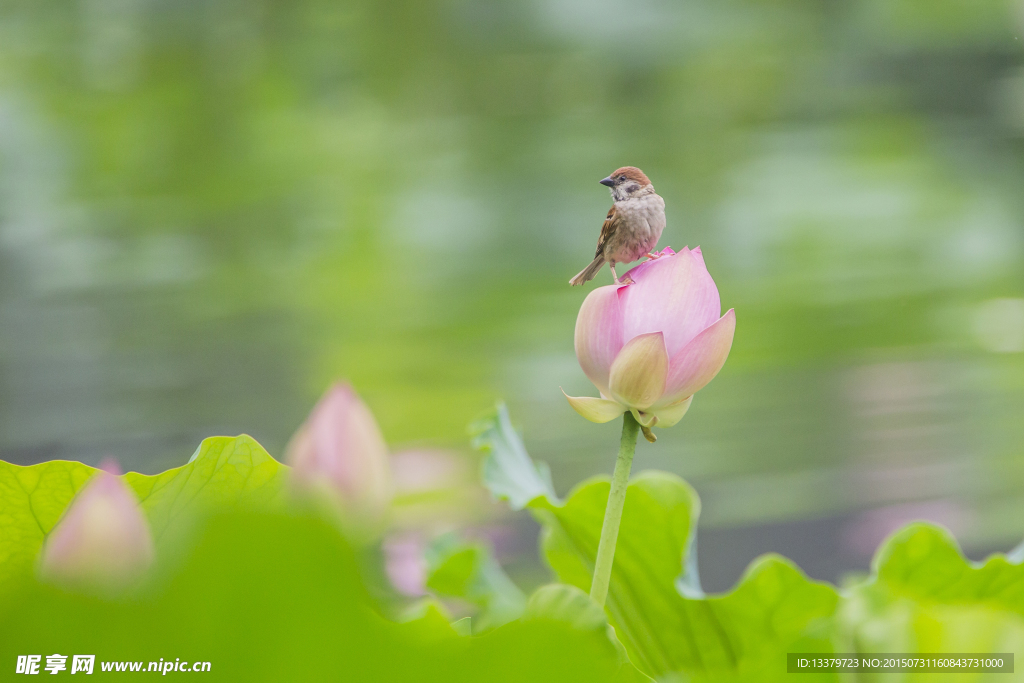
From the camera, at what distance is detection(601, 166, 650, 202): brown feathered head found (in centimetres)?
22

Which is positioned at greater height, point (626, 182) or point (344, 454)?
point (626, 182)

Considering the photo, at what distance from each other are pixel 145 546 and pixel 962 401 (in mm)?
1509

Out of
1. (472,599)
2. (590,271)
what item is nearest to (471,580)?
(472,599)

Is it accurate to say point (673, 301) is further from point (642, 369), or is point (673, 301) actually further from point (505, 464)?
point (505, 464)

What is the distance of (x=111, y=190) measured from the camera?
109cm

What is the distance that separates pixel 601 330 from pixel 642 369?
1cm

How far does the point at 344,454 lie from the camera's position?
0.13m

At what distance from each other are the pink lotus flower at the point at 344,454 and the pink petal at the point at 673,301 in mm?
57

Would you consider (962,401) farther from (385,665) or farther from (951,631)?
(385,665)

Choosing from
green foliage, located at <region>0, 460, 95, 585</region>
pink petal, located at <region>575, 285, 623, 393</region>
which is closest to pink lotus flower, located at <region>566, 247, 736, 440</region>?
pink petal, located at <region>575, 285, 623, 393</region>

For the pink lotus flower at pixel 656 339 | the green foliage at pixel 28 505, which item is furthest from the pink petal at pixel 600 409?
the green foliage at pixel 28 505

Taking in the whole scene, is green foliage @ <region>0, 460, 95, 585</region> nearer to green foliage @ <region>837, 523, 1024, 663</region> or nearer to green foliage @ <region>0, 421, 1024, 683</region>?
green foliage @ <region>0, 421, 1024, 683</region>

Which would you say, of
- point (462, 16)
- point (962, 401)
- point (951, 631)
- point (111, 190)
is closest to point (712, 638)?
point (951, 631)

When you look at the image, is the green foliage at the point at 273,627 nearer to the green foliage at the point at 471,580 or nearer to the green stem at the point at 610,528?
the green stem at the point at 610,528
